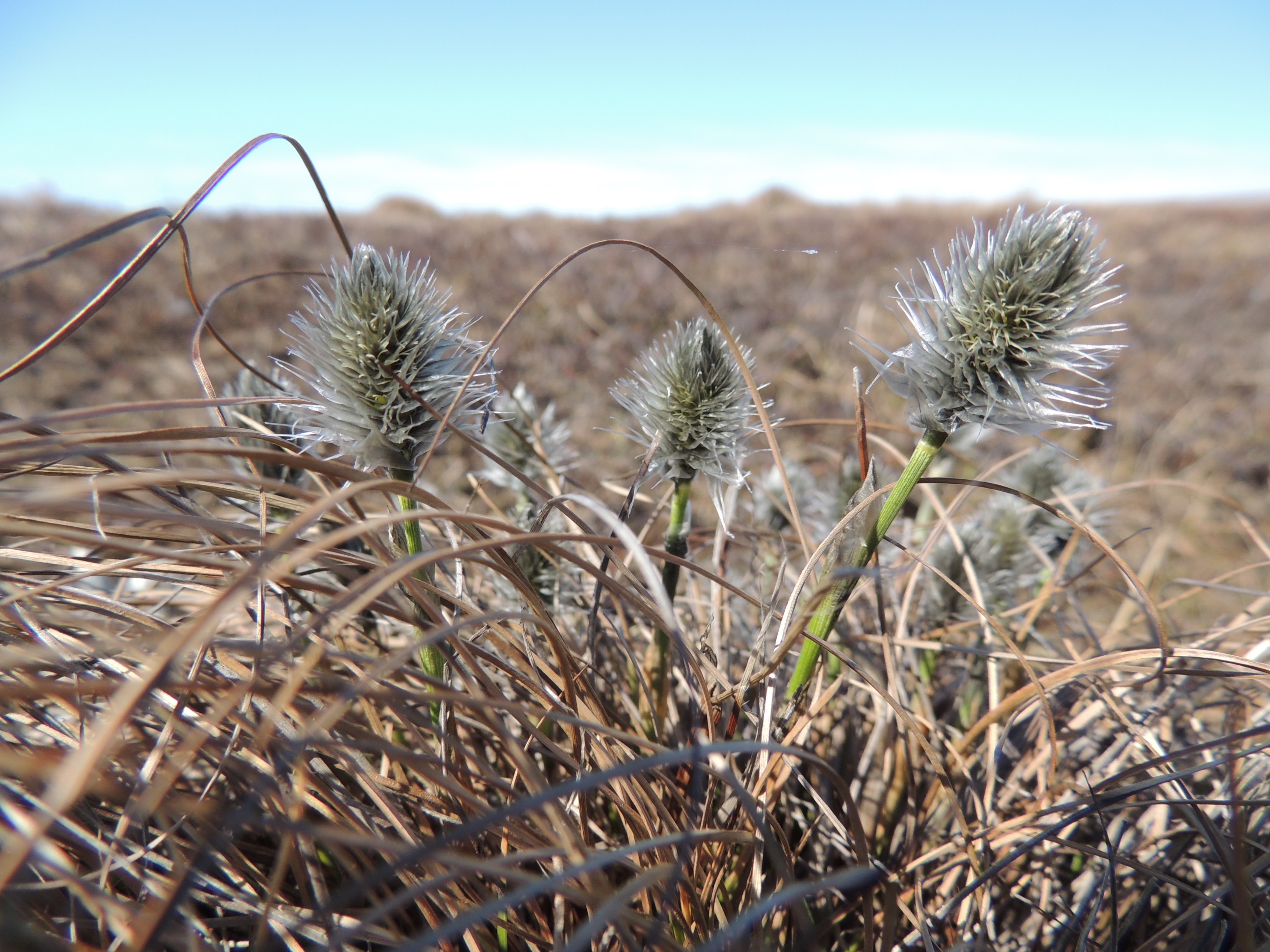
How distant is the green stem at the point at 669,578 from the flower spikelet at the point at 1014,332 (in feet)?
1.14

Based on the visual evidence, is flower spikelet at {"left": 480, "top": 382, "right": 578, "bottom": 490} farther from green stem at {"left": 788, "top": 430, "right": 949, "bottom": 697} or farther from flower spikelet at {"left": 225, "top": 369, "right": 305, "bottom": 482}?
green stem at {"left": 788, "top": 430, "right": 949, "bottom": 697}

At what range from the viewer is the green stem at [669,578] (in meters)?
1.11

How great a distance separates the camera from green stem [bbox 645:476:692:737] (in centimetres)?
111

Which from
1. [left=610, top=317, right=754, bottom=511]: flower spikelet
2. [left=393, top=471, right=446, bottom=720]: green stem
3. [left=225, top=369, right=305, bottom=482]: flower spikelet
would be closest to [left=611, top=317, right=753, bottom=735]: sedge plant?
[left=610, top=317, right=754, bottom=511]: flower spikelet

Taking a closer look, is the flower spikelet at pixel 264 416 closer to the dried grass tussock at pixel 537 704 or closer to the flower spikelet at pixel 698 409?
the dried grass tussock at pixel 537 704

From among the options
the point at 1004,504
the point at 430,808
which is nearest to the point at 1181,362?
the point at 1004,504

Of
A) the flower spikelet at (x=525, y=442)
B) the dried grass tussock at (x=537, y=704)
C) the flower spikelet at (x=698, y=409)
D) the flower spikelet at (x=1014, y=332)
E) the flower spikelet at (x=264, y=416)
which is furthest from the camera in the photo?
the flower spikelet at (x=525, y=442)

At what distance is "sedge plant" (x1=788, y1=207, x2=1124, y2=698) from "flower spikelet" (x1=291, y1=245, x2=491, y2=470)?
572 mm

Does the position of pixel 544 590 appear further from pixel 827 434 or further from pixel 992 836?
pixel 827 434

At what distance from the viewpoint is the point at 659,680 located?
3.97 feet

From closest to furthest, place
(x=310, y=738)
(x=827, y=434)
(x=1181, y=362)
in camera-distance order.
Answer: (x=310, y=738) < (x=827, y=434) < (x=1181, y=362)

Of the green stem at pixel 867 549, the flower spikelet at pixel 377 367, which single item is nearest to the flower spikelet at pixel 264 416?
the flower spikelet at pixel 377 367

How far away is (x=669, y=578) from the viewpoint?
1137 millimetres

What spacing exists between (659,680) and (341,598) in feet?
2.24
